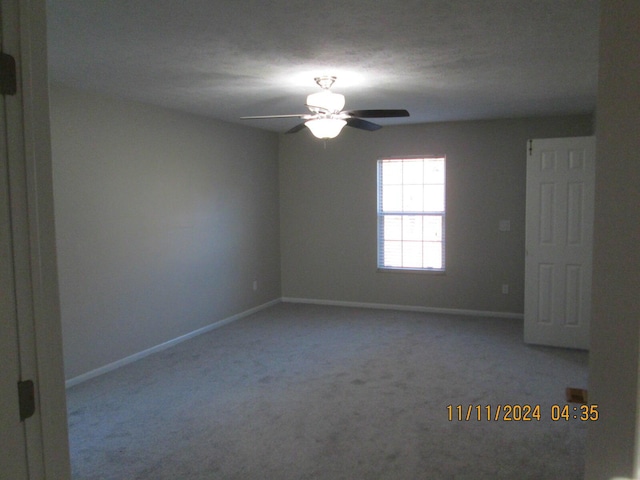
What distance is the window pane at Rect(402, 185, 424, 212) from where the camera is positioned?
657 cm

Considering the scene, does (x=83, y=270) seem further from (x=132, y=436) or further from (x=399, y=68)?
(x=399, y=68)

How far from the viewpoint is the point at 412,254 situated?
22.0ft

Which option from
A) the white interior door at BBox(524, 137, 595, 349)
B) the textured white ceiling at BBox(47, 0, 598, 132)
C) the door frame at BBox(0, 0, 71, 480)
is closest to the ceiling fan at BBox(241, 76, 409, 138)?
the textured white ceiling at BBox(47, 0, 598, 132)

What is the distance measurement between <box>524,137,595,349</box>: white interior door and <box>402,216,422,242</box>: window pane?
1772mm

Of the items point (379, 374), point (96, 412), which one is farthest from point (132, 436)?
point (379, 374)

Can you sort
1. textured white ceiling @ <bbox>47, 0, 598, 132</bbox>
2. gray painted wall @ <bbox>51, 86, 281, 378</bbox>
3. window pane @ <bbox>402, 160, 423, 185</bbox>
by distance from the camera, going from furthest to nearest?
window pane @ <bbox>402, 160, 423, 185</bbox>, gray painted wall @ <bbox>51, 86, 281, 378</bbox>, textured white ceiling @ <bbox>47, 0, 598, 132</bbox>

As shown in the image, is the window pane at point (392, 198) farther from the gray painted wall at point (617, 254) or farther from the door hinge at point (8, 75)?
the door hinge at point (8, 75)

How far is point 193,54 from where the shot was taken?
3.16 metres

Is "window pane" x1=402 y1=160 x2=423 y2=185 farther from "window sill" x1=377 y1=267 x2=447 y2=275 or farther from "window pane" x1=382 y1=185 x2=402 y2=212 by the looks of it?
"window sill" x1=377 y1=267 x2=447 y2=275

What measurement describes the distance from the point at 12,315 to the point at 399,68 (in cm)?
307

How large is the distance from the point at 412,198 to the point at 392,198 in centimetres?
27

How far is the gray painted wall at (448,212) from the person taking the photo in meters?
6.14

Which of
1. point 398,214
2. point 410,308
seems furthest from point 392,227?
point 410,308

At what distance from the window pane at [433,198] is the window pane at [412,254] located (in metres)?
0.50
